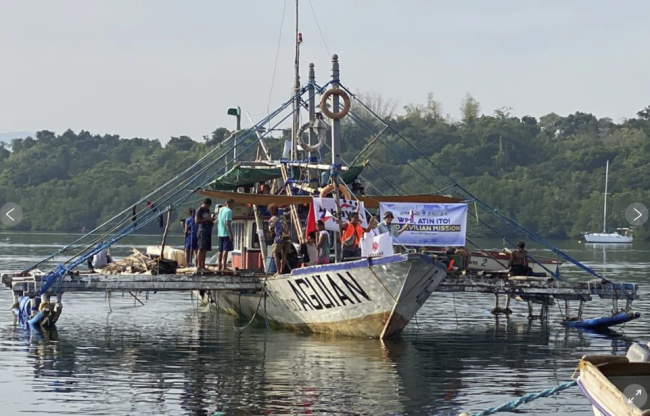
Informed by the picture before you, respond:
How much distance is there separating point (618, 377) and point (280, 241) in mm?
13524

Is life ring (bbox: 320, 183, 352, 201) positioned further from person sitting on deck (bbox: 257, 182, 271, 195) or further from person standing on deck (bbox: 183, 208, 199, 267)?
person sitting on deck (bbox: 257, 182, 271, 195)

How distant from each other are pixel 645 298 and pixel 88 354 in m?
23.4

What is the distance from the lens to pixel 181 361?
25.7m

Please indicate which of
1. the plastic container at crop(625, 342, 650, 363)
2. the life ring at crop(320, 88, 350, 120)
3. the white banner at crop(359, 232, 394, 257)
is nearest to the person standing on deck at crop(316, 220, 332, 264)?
the white banner at crop(359, 232, 394, 257)

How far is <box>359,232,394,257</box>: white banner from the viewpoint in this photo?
27547mm

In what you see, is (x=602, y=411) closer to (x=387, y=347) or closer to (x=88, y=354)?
(x=387, y=347)

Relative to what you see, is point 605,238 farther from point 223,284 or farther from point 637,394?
point 637,394

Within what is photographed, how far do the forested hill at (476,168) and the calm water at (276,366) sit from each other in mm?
78945

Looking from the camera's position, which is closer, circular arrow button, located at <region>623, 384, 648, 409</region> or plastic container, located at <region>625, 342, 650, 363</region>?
circular arrow button, located at <region>623, 384, 648, 409</region>

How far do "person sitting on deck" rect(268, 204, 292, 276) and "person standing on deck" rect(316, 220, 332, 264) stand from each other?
1.12m

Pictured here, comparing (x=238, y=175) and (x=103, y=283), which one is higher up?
(x=238, y=175)

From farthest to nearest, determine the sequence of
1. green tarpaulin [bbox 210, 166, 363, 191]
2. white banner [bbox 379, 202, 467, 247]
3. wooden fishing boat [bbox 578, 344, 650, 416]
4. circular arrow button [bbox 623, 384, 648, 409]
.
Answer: green tarpaulin [bbox 210, 166, 363, 191], white banner [bbox 379, 202, 467, 247], circular arrow button [bbox 623, 384, 648, 409], wooden fishing boat [bbox 578, 344, 650, 416]

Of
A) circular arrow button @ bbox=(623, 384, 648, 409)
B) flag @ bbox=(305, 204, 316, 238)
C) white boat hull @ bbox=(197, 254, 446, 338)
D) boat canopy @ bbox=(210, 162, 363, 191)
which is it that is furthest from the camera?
boat canopy @ bbox=(210, 162, 363, 191)

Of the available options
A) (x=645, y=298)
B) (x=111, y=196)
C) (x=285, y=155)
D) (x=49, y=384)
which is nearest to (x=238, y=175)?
(x=285, y=155)
